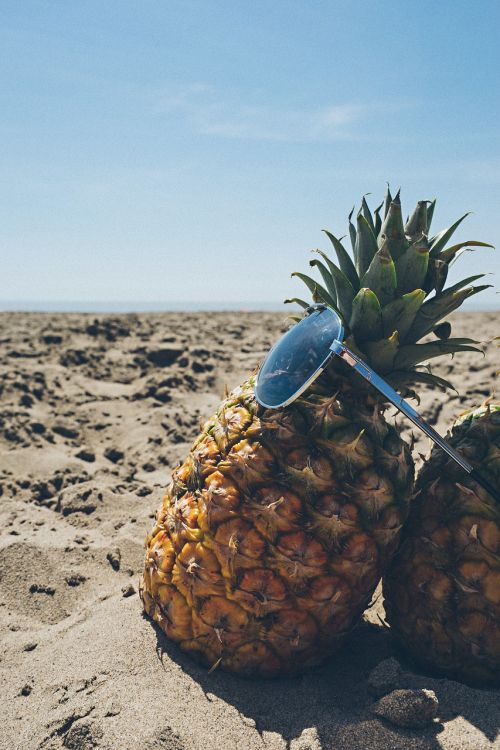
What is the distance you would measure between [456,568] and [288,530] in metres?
0.78

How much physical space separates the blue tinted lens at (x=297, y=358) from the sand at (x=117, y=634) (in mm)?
1333

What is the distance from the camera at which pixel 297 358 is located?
2.66 m

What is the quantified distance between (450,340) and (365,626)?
1.67 meters

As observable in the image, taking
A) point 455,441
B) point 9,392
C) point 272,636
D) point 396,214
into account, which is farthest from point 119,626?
point 9,392

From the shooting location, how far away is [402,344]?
2.80 metres

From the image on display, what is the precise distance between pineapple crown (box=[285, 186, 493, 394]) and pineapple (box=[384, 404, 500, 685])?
0.39 metres

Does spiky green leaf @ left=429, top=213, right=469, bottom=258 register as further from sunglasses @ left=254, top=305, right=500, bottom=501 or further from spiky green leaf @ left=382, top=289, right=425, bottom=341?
sunglasses @ left=254, top=305, right=500, bottom=501

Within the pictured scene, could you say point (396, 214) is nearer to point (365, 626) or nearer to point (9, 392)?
point (365, 626)

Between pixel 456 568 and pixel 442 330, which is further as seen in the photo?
pixel 442 330

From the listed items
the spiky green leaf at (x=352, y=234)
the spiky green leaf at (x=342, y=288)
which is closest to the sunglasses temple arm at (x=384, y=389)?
the spiky green leaf at (x=342, y=288)

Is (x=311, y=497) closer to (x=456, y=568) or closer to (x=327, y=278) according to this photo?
(x=456, y=568)

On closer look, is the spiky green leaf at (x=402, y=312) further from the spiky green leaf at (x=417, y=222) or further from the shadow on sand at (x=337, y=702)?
the shadow on sand at (x=337, y=702)

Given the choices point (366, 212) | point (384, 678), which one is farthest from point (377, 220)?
point (384, 678)

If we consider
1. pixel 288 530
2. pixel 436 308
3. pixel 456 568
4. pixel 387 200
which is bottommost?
pixel 456 568
